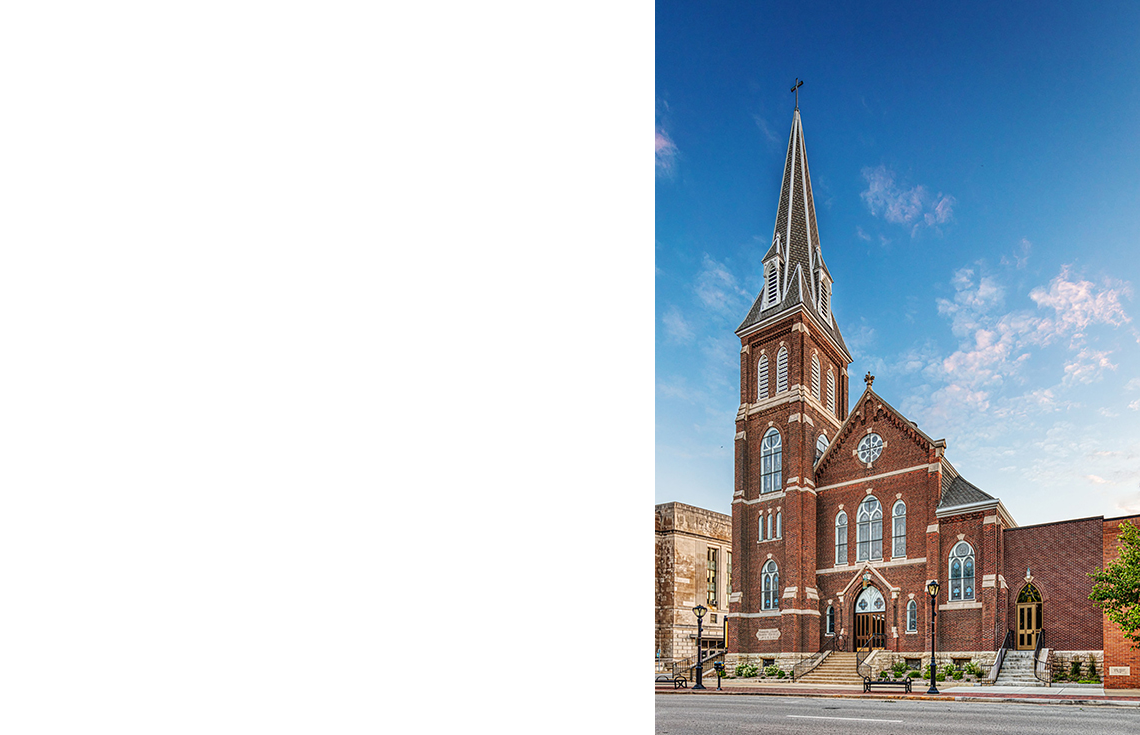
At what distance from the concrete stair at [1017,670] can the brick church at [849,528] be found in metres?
0.05

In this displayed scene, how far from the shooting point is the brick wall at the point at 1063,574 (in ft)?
7.74

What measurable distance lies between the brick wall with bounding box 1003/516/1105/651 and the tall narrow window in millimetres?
1311

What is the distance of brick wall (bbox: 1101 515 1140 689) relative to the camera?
225cm

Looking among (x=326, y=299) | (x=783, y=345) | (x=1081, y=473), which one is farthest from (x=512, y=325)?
(x=783, y=345)

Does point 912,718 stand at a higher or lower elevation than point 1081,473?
lower

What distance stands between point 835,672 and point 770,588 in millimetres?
423

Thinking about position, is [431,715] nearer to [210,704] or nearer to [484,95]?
[210,704]

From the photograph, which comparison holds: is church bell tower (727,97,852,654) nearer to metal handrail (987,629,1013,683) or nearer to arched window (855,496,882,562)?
arched window (855,496,882,562)

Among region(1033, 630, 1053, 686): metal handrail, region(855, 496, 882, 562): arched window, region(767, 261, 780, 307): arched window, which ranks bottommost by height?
region(1033, 630, 1053, 686): metal handrail

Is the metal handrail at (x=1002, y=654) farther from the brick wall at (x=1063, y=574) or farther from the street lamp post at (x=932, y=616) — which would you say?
the street lamp post at (x=932, y=616)

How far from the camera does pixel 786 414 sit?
340 centimetres

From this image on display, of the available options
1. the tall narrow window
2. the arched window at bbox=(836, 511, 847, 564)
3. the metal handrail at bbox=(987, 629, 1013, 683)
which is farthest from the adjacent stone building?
the metal handrail at bbox=(987, 629, 1013, 683)

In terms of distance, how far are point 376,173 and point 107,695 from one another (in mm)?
916

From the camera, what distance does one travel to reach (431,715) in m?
1.21
